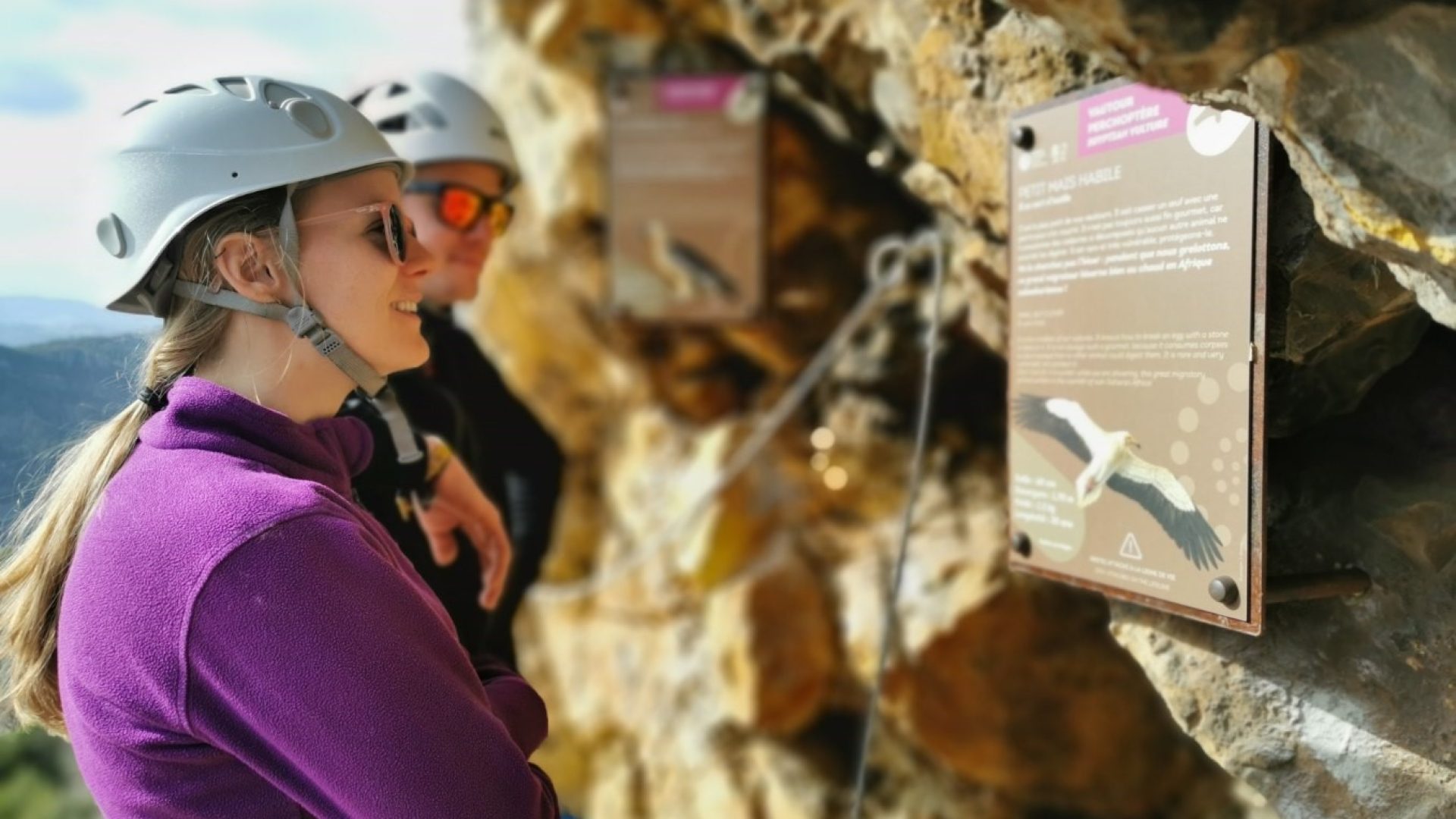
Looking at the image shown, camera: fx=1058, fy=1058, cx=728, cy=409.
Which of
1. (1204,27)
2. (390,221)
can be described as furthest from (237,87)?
(1204,27)

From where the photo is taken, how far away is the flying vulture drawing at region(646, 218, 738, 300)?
4457mm

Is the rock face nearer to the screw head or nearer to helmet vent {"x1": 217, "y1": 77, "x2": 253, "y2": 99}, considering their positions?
the screw head

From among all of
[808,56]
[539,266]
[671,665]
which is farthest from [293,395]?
[539,266]

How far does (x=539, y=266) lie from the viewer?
545 centimetres

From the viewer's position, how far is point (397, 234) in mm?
1382

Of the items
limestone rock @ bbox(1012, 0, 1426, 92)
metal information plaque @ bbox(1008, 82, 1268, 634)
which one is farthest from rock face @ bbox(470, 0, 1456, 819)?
metal information plaque @ bbox(1008, 82, 1268, 634)

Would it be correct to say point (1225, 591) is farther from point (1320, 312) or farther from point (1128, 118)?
point (1128, 118)

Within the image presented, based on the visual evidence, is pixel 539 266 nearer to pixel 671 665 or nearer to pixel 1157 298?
pixel 671 665

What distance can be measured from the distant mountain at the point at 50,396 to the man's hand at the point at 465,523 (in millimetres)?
542

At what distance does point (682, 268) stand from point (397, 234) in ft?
10.3

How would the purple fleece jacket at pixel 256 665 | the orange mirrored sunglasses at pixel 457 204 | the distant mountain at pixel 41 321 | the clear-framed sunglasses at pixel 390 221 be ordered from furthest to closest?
the orange mirrored sunglasses at pixel 457 204
the distant mountain at pixel 41 321
the clear-framed sunglasses at pixel 390 221
the purple fleece jacket at pixel 256 665

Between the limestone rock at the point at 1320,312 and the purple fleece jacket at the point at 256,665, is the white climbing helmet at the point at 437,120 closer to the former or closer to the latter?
the purple fleece jacket at the point at 256,665

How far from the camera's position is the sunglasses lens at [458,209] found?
2.27m

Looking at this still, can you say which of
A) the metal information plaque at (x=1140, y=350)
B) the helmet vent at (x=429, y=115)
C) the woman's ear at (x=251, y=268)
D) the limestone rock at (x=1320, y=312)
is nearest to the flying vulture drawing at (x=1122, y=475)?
the metal information plaque at (x=1140, y=350)
